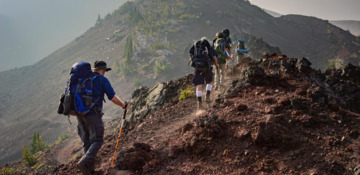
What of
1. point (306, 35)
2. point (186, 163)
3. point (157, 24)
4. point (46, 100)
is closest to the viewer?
point (186, 163)

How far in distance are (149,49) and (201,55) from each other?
60.5 metres

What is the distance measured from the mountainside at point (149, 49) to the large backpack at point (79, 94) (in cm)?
3449

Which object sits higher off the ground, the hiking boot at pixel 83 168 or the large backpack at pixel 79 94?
the large backpack at pixel 79 94

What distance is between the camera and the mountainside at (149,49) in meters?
48.6

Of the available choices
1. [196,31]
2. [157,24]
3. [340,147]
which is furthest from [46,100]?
[340,147]

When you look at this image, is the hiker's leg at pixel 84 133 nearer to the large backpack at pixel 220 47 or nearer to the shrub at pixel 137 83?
the large backpack at pixel 220 47

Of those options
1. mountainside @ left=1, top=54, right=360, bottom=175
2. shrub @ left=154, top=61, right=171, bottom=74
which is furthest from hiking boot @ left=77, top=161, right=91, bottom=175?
shrub @ left=154, top=61, right=171, bottom=74

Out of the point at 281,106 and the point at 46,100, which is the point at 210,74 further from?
the point at 46,100

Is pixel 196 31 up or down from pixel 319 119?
up

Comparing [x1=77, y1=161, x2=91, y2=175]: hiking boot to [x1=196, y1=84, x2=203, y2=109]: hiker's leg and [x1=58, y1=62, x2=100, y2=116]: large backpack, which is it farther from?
[x1=196, y1=84, x2=203, y2=109]: hiker's leg

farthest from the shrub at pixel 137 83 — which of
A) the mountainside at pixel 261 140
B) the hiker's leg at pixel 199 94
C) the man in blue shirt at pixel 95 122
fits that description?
the man in blue shirt at pixel 95 122

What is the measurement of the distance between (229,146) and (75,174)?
350 cm

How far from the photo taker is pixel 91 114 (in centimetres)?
434

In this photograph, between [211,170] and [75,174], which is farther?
[75,174]
